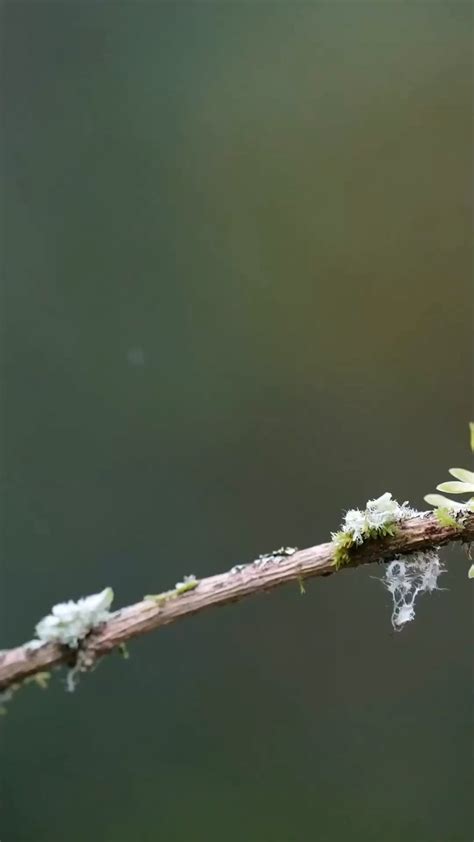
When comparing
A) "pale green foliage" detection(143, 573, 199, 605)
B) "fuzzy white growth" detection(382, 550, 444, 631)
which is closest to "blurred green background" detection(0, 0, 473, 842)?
"fuzzy white growth" detection(382, 550, 444, 631)

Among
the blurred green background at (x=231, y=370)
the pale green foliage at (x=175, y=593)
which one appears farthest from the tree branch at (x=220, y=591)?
the blurred green background at (x=231, y=370)

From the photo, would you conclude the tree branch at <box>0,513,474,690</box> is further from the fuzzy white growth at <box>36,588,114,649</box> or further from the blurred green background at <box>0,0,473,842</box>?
the blurred green background at <box>0,0,473,842</box>

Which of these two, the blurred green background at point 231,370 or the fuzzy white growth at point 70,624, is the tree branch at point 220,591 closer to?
the fuzzy white growth at point 70,624

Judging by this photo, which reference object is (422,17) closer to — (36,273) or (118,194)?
(118,194)

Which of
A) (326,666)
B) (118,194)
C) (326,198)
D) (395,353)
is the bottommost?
(326,666)

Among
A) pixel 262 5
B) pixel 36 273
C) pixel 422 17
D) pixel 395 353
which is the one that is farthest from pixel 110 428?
pixel 422 17
